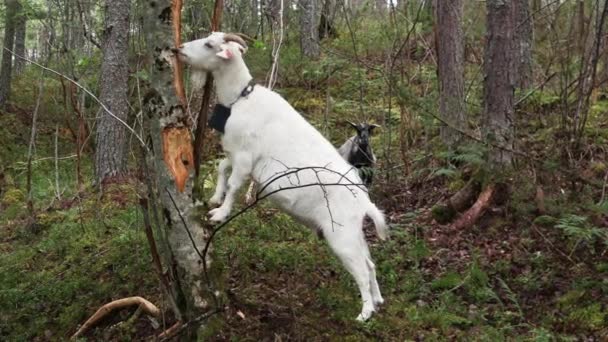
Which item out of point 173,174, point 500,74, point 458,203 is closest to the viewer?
point 173,174

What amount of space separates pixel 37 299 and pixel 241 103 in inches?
124

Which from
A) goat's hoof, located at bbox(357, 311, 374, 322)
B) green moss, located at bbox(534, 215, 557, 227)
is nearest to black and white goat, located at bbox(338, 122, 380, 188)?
green moss, located at bbox(534, 215, 557, 227)

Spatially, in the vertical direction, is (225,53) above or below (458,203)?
above

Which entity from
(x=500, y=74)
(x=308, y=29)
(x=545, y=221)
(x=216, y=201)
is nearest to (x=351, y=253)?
(x=216, y=201)

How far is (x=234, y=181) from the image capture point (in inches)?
213

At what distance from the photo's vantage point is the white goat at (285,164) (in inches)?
211

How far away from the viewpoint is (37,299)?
21.6 ft

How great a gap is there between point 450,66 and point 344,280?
468cm

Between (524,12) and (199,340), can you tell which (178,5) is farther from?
(524,12)

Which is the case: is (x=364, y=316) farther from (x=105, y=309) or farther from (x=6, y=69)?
(x=6, y=69)

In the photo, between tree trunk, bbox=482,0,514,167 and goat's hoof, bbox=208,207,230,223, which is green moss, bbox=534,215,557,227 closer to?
tree trunk, bbox=482,0,514,167

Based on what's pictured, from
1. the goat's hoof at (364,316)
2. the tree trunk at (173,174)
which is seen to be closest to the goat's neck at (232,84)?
the tree trunk at (173,174)

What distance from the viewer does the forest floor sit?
215 inches

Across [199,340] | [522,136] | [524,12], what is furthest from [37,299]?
[524,12]
